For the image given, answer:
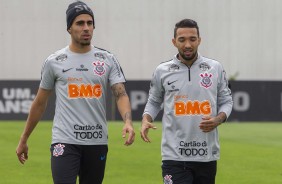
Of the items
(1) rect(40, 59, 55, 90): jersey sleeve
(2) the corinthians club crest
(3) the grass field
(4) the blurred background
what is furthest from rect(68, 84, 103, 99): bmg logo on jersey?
(4) the blurred background

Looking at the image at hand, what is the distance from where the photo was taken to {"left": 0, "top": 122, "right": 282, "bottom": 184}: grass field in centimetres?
1393

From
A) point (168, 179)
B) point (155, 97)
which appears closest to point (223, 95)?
point (155, 97)

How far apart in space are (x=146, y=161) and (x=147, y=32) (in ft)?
80.6

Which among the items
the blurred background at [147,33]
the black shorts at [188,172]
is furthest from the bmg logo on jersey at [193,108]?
the blurred background at [147,33]

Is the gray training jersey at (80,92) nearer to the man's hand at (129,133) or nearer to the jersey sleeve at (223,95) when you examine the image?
the man's hand at (129,133)

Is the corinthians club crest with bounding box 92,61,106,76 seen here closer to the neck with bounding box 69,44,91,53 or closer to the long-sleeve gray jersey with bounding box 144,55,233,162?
the neck with bounding box 69,44,91,53

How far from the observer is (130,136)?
24.3 feet

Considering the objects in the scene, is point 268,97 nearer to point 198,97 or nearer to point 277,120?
point 277,120

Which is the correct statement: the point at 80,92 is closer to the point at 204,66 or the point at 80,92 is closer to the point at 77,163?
the point at 77,163

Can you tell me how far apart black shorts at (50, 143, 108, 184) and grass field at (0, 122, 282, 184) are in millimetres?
5461

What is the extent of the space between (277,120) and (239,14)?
9.74 metres

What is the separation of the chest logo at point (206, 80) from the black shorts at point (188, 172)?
72 cm

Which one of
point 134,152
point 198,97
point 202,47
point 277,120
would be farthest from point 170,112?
point 202,47

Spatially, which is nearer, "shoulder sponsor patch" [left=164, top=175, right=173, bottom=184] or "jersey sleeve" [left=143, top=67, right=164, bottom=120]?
"shoulder sponsor patch" [left=164, top=175, right=173, bottom=184]
